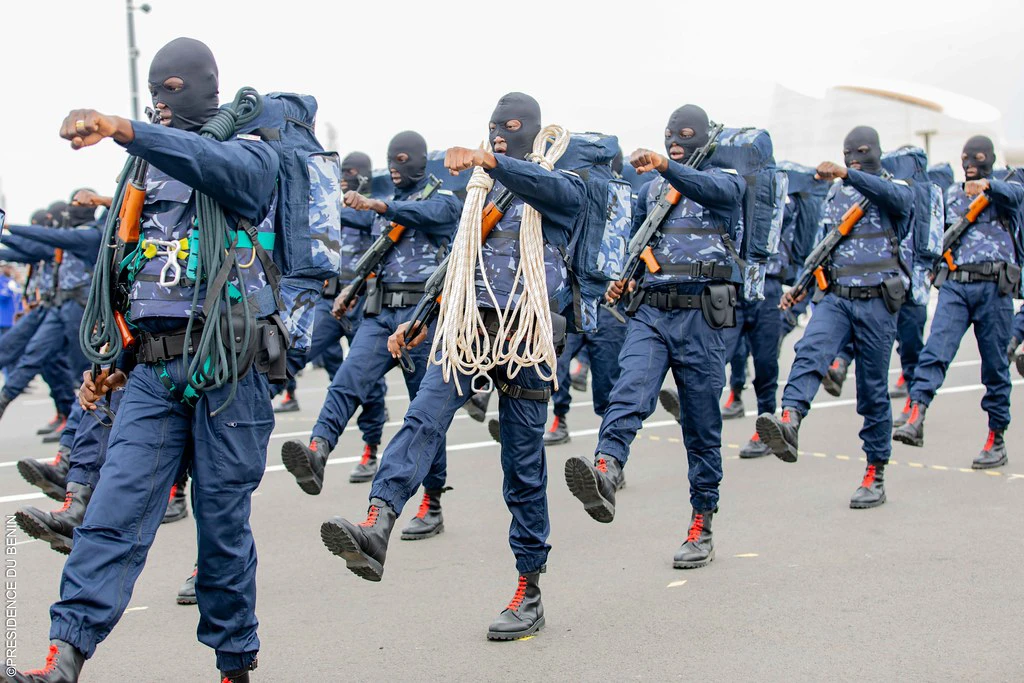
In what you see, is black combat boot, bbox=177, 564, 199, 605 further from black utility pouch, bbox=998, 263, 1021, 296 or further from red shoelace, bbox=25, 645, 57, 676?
black utility pouch, bbox=998, 263, 1021, 296

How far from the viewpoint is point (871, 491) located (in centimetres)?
731

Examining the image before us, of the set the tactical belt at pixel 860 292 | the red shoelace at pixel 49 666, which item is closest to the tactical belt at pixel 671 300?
the tactical belt at pixel 860 292

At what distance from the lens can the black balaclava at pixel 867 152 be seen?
24.8 ft

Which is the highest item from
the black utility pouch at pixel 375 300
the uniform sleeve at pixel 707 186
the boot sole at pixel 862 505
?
the uniform sleeve at pixel 707 186

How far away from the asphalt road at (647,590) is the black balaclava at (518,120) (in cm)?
207

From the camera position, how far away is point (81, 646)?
3531mm

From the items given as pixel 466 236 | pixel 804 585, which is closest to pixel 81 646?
pixel 466 236

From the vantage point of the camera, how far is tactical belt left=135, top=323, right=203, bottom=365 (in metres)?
3.91

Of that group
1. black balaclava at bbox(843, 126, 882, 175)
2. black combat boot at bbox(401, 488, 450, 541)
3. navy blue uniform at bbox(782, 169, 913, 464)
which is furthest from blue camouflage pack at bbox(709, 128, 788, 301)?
black combat boot at bbox(401, 488, 450, 541)

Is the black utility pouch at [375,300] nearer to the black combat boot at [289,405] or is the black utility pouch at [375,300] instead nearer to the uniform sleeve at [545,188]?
the uniform sleeve at [545,188]

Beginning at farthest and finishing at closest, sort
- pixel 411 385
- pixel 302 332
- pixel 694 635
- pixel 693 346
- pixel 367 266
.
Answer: pixel 367 266
pixel 411 385
pixel 693 346
pixel 694 635
pixel 302 332

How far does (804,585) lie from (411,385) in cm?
271

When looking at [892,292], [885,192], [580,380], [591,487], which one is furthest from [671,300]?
[580,380]

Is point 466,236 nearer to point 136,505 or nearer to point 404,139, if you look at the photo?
point 136,505
